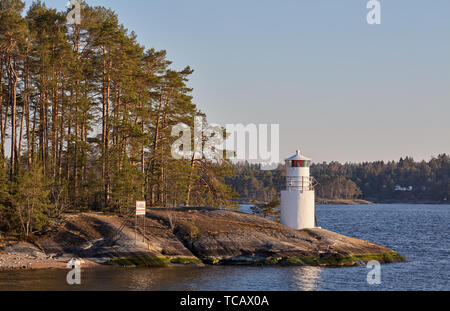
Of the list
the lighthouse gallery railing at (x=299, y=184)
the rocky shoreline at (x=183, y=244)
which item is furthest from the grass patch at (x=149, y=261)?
the lighthouse gallery railing at (x=299, y=184)

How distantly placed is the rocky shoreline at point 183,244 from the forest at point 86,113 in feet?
8.34

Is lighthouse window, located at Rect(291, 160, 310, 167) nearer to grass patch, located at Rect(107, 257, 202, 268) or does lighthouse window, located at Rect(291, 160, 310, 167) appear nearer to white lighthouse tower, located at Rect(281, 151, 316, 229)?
white lighthouse tower, located at Rect(281, 151, 316, 229)

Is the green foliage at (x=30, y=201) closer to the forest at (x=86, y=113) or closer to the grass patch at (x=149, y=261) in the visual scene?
the forest at (x=86, y=113)

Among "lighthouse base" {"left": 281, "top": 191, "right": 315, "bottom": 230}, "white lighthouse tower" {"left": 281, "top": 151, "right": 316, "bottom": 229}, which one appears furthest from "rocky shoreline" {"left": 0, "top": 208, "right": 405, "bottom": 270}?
"white lighthouse tower" {"left": 281, "top": 151, "right": 316, "bottom": 229}

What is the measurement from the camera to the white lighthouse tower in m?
42.4

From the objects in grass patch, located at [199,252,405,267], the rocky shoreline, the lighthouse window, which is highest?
the lighthouse window

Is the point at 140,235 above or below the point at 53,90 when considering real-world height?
below

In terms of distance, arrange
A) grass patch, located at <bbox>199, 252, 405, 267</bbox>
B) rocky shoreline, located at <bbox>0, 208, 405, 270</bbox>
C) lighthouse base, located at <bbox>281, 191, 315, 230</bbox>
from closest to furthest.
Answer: rocky shoreline, located at <bbox>0, 208, 405, 270</bbox>
grass patch, located at <bbox>199, 252, 405, 267</bbox>
lighthouse base, located at <bbox>281, 191, 315, 230</bbox>

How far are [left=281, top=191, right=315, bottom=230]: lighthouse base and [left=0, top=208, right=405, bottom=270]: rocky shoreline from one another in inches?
39.7

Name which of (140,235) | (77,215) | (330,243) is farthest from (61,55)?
(330,243)

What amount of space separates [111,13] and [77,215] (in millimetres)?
20871

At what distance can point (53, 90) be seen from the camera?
4516 cm

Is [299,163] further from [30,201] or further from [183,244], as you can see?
[30,201]
